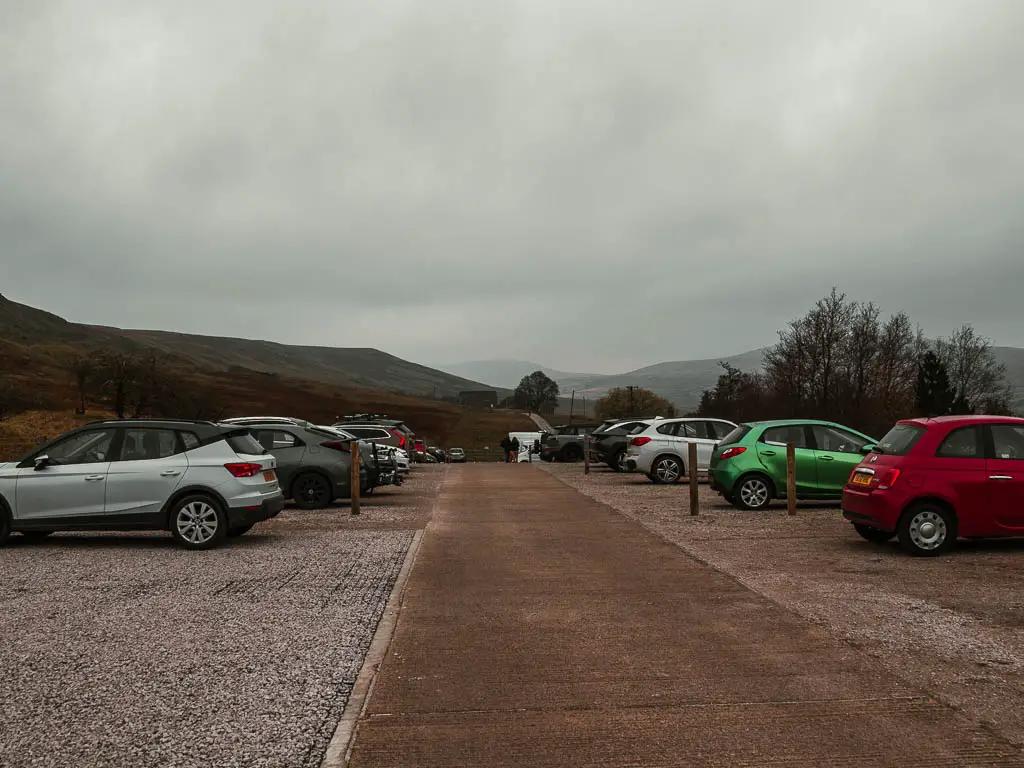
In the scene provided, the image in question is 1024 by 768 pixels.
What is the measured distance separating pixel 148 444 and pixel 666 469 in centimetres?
1435

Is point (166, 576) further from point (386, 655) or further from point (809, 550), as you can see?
point (809, 550)

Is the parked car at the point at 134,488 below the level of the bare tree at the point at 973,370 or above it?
below

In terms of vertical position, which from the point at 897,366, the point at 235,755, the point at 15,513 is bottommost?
the point at 235,755

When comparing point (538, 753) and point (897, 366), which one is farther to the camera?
point (897, 366)

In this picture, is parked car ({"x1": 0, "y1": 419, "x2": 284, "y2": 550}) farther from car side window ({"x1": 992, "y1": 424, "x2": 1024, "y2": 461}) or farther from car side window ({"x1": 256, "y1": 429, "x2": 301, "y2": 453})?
car side window ({"x1": 992, "y1": 424, "x2": 1024, "y2": 461})

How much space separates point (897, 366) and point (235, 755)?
74.0 meters

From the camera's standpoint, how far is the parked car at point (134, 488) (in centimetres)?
1128

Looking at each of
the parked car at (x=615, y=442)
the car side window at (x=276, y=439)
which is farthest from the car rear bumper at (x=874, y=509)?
the parked car at (x=615, y=442)

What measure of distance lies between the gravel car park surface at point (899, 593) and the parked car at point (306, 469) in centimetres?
563

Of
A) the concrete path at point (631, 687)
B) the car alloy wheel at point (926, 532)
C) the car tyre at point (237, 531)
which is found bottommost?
the concrete path at point (631, 687)

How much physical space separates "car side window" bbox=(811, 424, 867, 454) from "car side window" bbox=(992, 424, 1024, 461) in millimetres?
5332

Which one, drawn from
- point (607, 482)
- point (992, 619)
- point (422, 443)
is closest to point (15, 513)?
point (992, 619)

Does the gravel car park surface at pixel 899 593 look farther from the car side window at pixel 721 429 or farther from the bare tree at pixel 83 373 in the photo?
the bare tree at pixel 83 373

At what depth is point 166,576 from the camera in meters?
9.38
